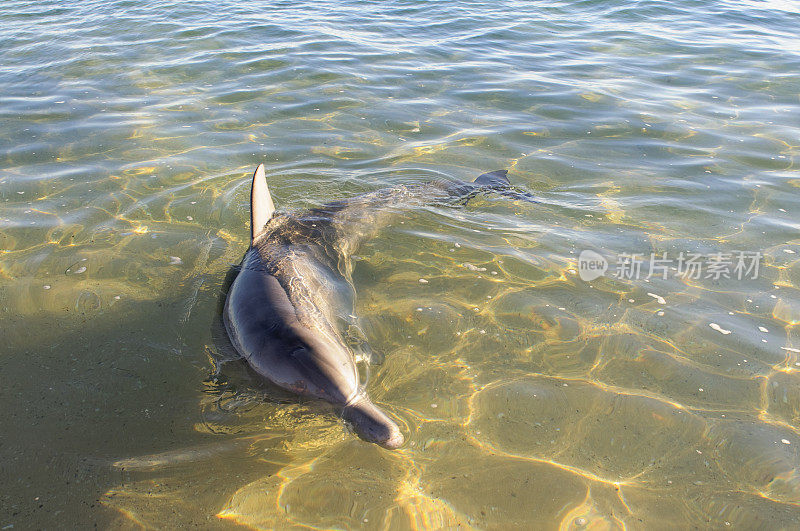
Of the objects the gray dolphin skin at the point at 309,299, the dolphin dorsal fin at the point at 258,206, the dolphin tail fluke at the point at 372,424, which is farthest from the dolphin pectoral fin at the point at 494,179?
the dolphin tail fluke at the point at 372,424

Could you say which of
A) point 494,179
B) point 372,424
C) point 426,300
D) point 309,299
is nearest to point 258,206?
point 309,299

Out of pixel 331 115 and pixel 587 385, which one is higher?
pixel 331 115

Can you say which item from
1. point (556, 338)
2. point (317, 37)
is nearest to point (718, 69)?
point (317, 37)

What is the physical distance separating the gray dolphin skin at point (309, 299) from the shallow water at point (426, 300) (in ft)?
0.65

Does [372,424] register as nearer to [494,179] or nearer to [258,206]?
[258,206]

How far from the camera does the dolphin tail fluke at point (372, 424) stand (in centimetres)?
365

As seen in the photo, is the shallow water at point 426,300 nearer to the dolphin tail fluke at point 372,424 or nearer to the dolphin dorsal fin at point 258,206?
the dolphin tail fluke at point 372,424

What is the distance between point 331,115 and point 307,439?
722 centimetres

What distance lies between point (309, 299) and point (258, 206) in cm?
155

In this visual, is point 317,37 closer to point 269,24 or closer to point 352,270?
point 269,24

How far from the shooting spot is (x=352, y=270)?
5812 mm

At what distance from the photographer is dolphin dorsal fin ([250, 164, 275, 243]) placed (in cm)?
572

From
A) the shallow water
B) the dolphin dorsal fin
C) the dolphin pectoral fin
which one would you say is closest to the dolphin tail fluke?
the shallow water

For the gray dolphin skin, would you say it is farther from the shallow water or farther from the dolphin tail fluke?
the shallow water
